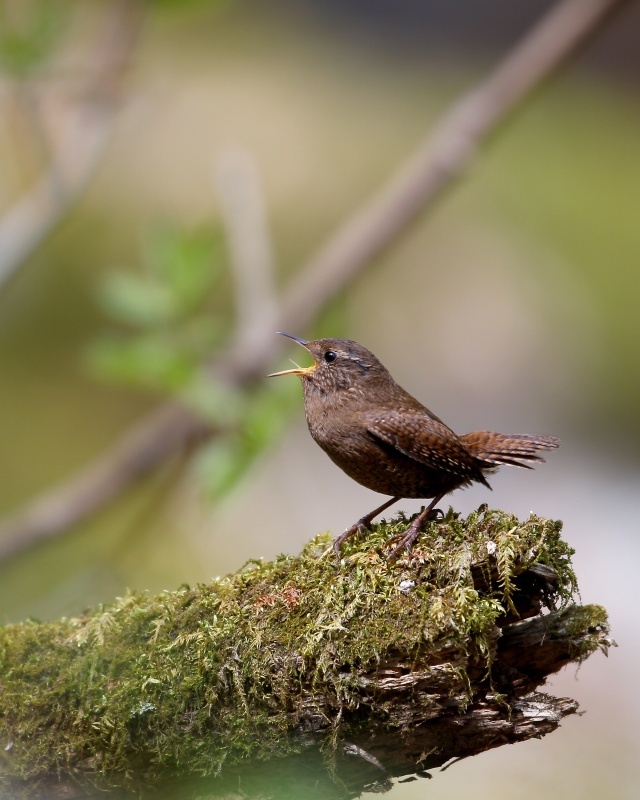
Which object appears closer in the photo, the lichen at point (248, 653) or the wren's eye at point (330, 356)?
the lichen at point (248, 653)

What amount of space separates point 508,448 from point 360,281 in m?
3.71

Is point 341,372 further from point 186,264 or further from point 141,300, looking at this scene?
point 141,300

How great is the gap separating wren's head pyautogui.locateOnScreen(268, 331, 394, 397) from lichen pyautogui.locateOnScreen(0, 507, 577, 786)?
2.80 feet

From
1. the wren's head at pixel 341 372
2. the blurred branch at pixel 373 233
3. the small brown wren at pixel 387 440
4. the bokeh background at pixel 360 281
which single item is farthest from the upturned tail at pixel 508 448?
the blurred branch at pixel 373 233

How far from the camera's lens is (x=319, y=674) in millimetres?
2557

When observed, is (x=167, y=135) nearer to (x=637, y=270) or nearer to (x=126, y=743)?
(x=637, y=270)

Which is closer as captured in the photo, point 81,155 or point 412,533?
point 412,533

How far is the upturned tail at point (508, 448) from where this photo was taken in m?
3.51

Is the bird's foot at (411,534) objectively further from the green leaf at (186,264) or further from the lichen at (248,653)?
the green leaf at (186,264)

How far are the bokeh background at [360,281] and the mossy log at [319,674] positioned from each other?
5.30 ft

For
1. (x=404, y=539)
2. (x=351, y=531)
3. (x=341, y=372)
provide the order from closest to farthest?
(x=404, y=539) → (x=351, y=531) → (x=341, y=372)

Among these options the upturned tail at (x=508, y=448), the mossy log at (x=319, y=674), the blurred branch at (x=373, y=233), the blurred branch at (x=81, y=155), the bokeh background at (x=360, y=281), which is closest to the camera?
the mossy log at (x=319, y=674)

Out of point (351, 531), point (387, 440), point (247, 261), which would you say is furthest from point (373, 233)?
point (351, 531)

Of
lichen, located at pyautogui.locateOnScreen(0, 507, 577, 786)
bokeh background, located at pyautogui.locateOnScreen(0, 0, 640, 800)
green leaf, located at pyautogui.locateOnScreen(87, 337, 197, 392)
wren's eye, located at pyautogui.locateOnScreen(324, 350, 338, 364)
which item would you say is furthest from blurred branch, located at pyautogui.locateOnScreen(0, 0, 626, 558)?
lichen, located at pyautogui.locateOnScreen(0, 507, 577, 786)
